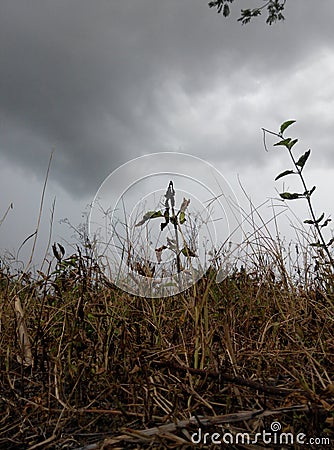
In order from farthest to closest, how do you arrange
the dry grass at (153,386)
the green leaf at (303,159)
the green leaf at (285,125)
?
the green leaf at (285,125), the green leaf at (303,159), the dry grass at (153,386)

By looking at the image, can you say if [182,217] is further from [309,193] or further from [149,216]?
[309,193]

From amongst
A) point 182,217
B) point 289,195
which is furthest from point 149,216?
point 289,195

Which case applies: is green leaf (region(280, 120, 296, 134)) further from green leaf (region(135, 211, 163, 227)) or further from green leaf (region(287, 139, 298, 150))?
green leaf (region(135, 211, 163, 227))

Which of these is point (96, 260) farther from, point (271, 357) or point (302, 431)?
point (302, 431)

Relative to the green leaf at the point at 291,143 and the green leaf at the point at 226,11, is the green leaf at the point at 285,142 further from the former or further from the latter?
the green leaf at the point at 226,11

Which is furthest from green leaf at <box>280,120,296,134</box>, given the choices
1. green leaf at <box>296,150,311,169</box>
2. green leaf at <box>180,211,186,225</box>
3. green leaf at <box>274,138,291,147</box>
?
green leaf at <box>180,211,186,225</box>

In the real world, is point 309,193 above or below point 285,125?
below

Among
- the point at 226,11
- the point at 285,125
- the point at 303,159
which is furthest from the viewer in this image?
the point at 226,11

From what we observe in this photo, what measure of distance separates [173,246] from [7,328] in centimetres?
94

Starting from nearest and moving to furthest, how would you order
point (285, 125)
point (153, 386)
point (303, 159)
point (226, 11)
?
point (153, 386)
point (303, 159)
point (285, 125)
point (226, 11)

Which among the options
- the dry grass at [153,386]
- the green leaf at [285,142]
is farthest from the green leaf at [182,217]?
the green leaf at [285,142]

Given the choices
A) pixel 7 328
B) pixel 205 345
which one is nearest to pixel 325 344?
pixel 205 345

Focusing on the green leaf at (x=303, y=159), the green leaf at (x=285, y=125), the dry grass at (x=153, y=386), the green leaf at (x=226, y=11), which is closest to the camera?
the dry grass at (x=153, y=386)

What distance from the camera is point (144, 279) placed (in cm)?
244
